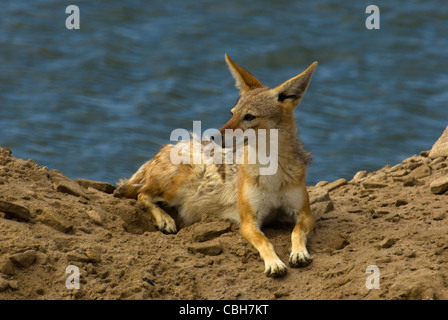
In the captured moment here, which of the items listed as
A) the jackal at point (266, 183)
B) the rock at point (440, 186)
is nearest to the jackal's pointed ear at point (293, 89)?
the jackal at point (266, 183)

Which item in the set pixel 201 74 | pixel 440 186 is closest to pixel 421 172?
pixel 440 186

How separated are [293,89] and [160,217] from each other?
102 inches

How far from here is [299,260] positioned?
8.30 meters

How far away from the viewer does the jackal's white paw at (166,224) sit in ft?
32.8

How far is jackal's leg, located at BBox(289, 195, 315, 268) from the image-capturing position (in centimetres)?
832

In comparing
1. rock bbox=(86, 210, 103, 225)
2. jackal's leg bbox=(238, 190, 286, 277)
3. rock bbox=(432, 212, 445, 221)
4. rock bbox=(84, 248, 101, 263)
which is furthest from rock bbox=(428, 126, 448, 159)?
rock bbox=(84, 248, 101, 263)

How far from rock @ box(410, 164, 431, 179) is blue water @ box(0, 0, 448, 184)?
5.25m

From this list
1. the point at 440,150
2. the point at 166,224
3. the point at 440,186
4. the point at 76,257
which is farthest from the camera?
the point at 440,150

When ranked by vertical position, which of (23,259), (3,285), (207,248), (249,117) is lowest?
(3,285)

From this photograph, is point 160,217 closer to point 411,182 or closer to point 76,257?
point 76,257

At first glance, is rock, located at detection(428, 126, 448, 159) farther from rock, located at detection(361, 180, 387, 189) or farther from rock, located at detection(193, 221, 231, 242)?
rock, located at detection(193, 221, 231, 242)

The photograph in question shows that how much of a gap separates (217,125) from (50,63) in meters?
6.59

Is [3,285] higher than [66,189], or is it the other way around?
[66,189]

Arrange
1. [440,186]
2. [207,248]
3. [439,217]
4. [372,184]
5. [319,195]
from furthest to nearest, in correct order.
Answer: [372,184]
[319,195]
[440,186]
[439,217]
[207,248]
